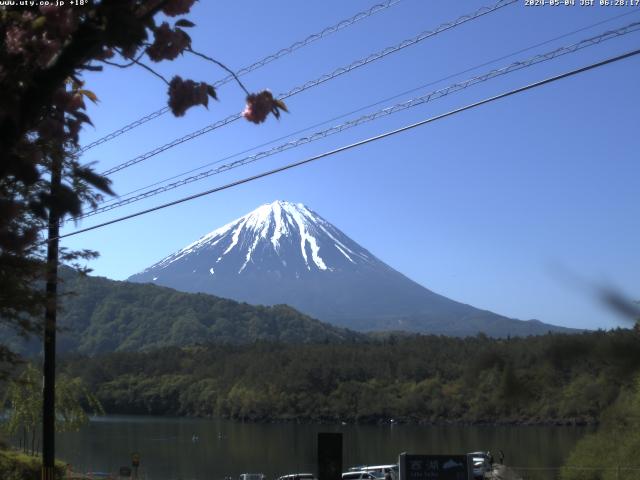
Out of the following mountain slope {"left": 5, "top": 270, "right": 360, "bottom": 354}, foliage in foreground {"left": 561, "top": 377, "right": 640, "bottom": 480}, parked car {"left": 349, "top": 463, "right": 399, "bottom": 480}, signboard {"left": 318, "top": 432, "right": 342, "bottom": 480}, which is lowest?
parked car {"left": 349, "top": 463, "right": 399, "bottom": 480}

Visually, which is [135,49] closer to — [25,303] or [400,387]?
[25,303]

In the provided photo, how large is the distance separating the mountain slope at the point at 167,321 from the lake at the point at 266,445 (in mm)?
75268

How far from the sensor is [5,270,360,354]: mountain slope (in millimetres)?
153500

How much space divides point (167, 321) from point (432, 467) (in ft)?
493

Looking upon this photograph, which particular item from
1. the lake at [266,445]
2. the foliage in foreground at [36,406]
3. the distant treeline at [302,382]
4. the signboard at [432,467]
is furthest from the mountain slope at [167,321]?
the signboard at [432,467]

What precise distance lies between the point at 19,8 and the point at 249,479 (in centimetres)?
3192

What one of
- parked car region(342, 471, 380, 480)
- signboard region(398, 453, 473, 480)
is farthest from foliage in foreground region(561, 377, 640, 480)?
signboard region(398, 453, 473, 480)

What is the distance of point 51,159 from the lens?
22.5 ft

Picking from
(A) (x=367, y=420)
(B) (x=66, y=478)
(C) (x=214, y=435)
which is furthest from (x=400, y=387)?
(B) (x=66, y=478)

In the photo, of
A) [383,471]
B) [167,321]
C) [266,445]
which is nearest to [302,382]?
[266,445]

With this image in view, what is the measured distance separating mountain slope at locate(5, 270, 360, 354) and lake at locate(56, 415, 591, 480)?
247 ft

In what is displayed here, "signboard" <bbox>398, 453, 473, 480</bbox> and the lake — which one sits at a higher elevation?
"signboard" <bbox>398, 453, 473, 480</bbox>

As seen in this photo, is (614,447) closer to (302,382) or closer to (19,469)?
(19,469)

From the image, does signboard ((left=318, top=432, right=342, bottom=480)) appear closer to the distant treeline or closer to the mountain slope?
the distant treeline
